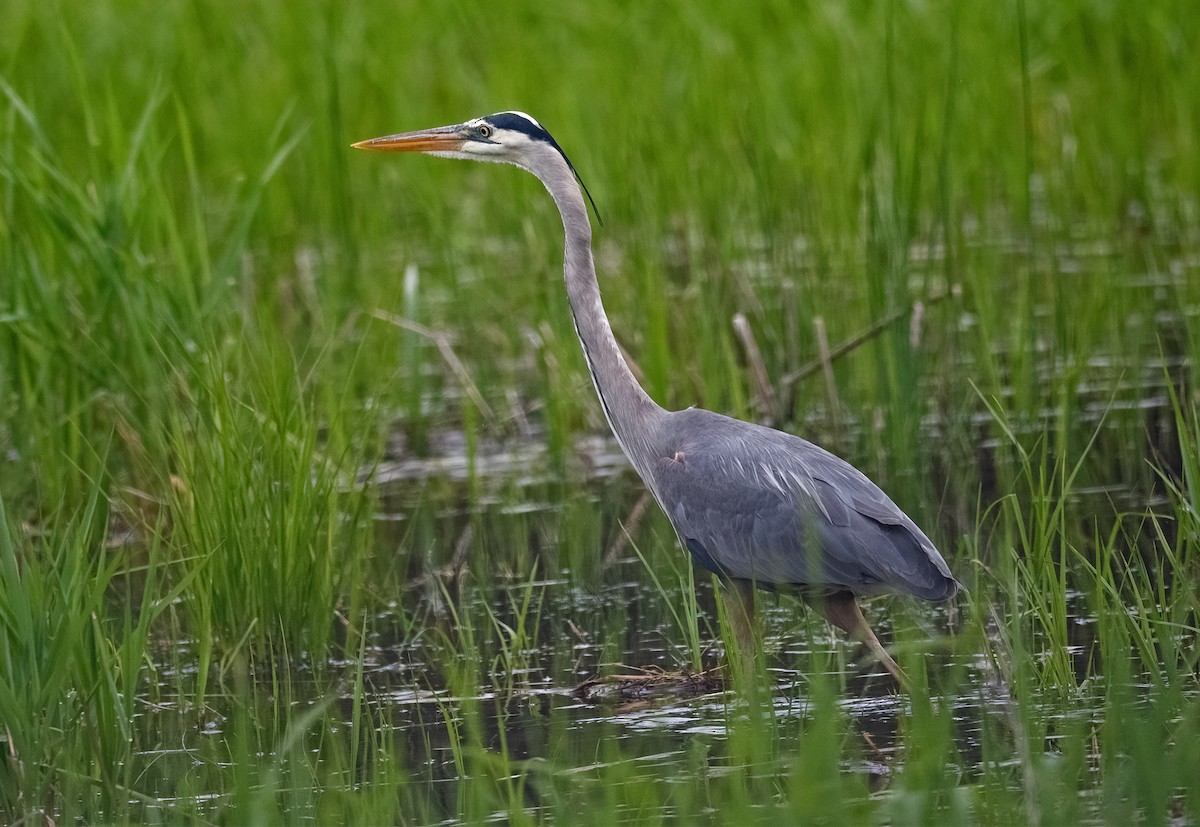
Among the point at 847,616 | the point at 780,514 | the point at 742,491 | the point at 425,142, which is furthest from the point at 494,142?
the point at 847,616

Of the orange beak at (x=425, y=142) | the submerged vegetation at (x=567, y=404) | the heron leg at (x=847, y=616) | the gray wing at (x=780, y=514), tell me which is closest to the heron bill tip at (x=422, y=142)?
the orange beak at (x=425, y=142)

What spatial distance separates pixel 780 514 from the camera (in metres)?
4.47

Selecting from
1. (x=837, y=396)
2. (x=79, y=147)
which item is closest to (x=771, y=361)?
(x=837, y=396)

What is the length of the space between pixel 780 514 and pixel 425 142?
1.77 m

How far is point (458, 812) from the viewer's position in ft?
11.0

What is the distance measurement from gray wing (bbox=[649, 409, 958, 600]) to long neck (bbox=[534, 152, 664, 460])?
11 centimetres

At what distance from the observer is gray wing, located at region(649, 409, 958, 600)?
4160mm

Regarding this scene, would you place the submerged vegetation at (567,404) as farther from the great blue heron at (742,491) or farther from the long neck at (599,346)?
the long neck at (599,346)

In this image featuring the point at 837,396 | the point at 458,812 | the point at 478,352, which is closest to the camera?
the point at 458,812

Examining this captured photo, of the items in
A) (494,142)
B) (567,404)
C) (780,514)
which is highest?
(494,142)

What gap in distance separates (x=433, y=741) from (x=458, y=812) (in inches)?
29.8

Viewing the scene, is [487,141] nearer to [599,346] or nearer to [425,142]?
[425,142]

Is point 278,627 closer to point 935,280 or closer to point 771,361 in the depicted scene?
point 771,361

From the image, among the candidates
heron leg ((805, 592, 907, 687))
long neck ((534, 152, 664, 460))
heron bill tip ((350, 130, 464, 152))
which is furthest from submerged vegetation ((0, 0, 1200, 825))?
heron bill tip ((350, 130, 464, 152))
